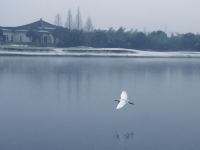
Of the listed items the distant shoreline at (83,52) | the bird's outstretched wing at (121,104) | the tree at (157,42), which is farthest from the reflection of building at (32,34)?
the bird's outstretched wing at (121,104)

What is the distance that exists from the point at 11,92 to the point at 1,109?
335cm

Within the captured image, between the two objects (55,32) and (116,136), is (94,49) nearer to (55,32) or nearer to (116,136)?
(55,32)

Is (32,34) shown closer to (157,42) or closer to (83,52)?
(83,52)

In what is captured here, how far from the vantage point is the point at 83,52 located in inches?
1641

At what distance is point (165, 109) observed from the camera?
1308 cm

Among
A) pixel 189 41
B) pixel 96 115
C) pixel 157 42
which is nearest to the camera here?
pixel 96 115

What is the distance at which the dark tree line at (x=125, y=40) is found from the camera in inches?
1768

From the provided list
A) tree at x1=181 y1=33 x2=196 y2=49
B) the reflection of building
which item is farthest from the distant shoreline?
the reflection of building

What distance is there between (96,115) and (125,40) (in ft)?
114

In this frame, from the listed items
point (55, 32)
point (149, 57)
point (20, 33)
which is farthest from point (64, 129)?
point (20, 33)

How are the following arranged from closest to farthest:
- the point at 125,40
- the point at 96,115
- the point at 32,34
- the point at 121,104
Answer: the point at 96,115 → the point at 121,104 → the point at 32,34 → the point at 125,40

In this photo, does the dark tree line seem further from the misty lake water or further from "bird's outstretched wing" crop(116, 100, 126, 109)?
"bird's outstretched wing" crop(116, 100, 126, 109)

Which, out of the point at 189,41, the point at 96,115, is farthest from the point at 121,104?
the point at 189,41

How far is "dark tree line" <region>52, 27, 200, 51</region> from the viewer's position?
44.9 m
